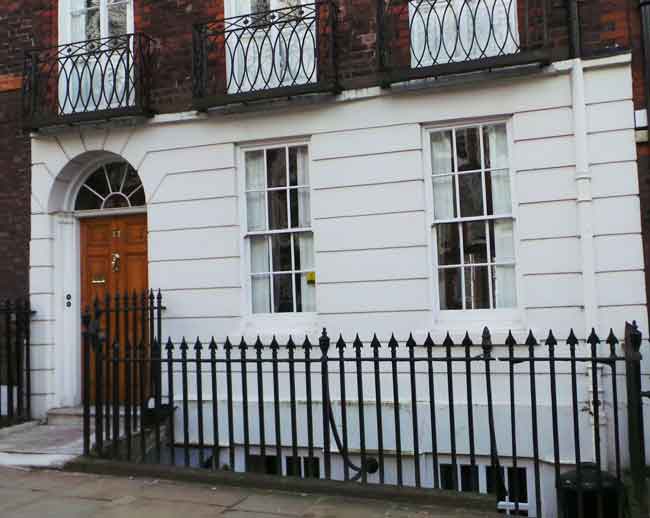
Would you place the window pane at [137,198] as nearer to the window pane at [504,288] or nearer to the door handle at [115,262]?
the door handle at [115,262]

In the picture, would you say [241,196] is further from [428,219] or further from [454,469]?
[454,469]

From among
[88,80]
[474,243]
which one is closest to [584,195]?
[474,243]

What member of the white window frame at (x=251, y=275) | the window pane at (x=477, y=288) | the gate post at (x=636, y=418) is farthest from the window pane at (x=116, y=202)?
the gate post at (x=636, y=418)

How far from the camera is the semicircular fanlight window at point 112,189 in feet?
31.3

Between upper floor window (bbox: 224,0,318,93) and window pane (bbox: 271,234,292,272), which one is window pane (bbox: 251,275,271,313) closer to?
window pane (bbox: 271,234,292,272)

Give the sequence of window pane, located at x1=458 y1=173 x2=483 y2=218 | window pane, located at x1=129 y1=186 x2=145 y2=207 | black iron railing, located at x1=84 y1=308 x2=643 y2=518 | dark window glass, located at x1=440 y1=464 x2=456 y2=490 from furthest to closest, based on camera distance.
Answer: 1. window pane, located at x1=129 y1=186 x2=145 y2=207
2. window pane, located at x1=458 y1=173 x2=483 y2=218
3. dark window glass, located at x1=440 y1=464 x2=456 y2=490
4. black iron railing, located at x1=84 y1=308 x2=643 y2=518

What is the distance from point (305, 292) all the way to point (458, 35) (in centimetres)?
339

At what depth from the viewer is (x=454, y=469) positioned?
583 cm

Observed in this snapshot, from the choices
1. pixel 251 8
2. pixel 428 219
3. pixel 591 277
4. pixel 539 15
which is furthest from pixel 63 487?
pixel 539 15

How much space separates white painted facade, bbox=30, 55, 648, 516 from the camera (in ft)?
24.1

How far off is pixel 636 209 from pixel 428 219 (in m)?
2.13

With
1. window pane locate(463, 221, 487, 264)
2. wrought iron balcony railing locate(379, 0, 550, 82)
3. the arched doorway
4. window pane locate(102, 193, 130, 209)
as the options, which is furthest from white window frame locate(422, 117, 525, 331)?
window pane locate(102, 193, 130, 209)

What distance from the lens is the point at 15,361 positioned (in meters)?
9.28

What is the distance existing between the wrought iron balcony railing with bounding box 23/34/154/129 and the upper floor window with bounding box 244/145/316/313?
5.81 ft
